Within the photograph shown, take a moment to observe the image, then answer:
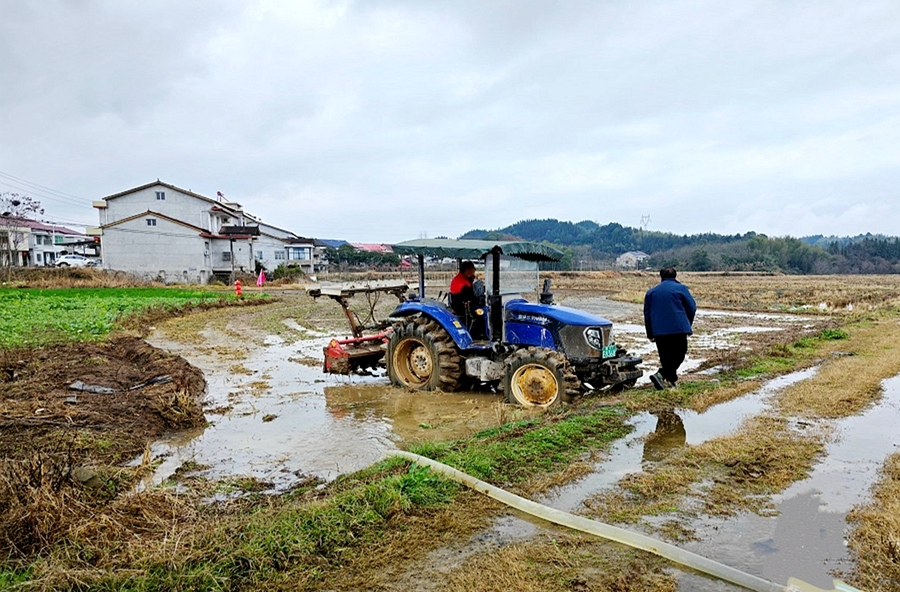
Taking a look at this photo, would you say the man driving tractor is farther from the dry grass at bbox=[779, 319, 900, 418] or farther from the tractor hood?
the dry grass at bbox=[779, 319, 900, 418]

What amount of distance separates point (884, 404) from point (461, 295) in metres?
5.87

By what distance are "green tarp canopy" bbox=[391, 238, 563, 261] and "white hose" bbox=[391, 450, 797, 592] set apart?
13.6 feet

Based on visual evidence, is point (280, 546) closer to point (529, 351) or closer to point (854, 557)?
point (854, 557)

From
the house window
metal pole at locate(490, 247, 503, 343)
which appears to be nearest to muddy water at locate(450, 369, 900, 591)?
metal pole at locate(490, 247, 503, 343)

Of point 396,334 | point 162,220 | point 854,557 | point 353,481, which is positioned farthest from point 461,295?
point 162,220

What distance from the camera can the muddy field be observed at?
359cm

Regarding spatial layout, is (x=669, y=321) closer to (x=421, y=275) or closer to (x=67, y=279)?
(x=421, y=275)

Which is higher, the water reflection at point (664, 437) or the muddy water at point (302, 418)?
the water reflection at point (664, 437)

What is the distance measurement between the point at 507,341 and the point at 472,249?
1506 mm

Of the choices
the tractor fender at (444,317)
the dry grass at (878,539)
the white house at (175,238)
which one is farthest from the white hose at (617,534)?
the white house at (175,238)

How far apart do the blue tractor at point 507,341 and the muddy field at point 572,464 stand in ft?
1.33

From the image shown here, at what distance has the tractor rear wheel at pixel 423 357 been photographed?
9.12 meters

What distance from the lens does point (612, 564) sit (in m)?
3.49

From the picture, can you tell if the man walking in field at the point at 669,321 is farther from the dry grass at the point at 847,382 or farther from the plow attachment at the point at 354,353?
the plow attachment at the point at 354,353
